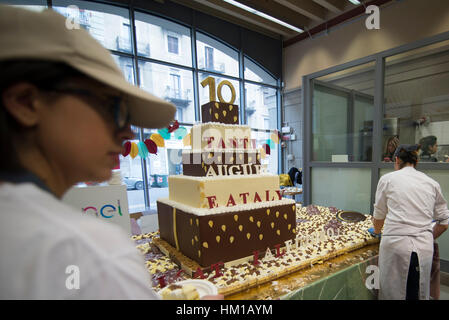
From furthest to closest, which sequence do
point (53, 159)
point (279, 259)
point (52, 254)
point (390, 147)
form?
1. point (390, 147)
2. point (279, 259)
3. point (53, 159)
4. point (52, 254)

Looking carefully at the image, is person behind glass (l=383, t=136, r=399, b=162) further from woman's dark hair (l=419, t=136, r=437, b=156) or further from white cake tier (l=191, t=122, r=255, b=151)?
white cake tier (l=191, t=122, r=255, b=151)

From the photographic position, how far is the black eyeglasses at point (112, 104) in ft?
1.44

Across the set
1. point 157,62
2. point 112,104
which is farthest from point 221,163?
point 157,62

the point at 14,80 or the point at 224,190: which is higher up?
the point at 14,80

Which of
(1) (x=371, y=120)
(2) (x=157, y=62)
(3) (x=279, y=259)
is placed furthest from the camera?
(2) (x=157, y=62)

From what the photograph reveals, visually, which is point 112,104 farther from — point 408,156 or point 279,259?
point 408,156

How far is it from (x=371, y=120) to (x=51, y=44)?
15.2ft

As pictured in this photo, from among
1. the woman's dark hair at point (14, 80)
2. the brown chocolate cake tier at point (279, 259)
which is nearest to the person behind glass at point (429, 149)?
the brown chocolate cake tier at point (279, 259)

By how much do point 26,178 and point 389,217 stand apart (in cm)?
233

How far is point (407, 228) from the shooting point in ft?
5.53

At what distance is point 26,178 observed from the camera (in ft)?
1.30
